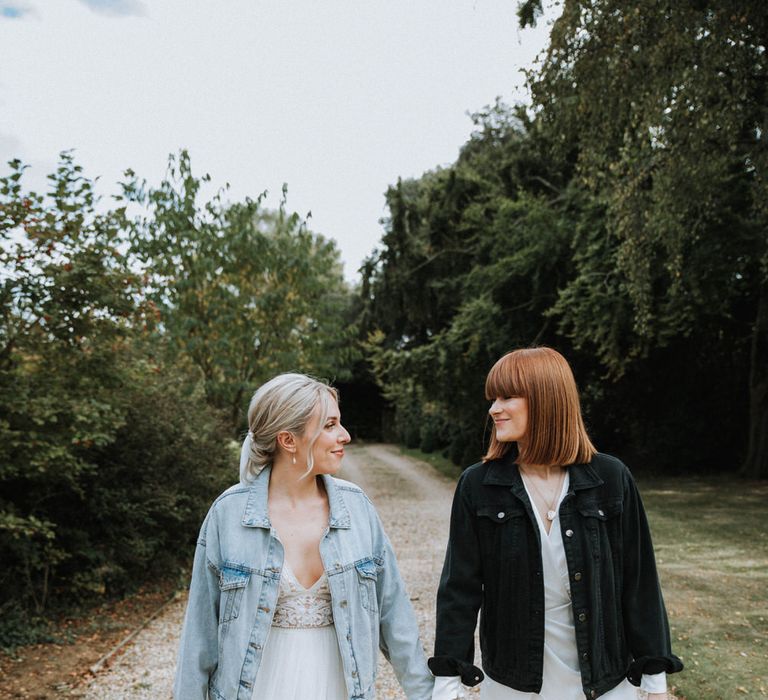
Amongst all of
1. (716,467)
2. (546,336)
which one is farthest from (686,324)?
(716,467)

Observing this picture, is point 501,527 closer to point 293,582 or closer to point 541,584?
point 541,584

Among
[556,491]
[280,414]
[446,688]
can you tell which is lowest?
[446,688]

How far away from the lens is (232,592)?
235 cm

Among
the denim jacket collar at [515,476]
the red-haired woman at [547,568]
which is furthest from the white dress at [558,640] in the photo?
the denim jacket collar at [515,476]

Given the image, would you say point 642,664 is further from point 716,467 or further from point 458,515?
point 716,467

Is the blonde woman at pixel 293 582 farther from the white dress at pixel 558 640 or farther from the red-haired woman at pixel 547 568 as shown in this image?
the white dress at pixel 558 640

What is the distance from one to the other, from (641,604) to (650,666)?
187mm

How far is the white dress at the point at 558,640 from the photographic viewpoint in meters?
2.48

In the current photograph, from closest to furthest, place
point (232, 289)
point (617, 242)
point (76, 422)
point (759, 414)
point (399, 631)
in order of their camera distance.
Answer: point (399, 631) → point (76, 422) → point (232, 289) → point (617, 242) → point (759, 414)

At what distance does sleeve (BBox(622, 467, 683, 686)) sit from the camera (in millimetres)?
2498

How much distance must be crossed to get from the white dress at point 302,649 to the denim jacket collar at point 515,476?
657 millimetres

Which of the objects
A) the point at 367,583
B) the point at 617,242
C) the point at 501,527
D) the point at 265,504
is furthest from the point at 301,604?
the point at 617,242

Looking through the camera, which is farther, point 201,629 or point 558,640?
point 558,640

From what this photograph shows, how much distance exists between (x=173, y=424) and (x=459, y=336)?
35.7 feet
